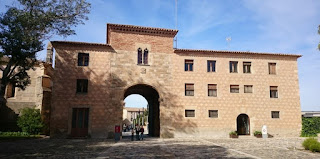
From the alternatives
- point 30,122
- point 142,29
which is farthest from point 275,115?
point 30,122

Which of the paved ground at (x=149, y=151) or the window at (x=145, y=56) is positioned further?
the window at (x=145, y=56)

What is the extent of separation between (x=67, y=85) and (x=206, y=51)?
13918mm

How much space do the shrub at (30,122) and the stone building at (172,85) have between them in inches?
157

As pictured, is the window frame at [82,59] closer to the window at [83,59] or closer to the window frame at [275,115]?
the window at [83,59]

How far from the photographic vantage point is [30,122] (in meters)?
23.1

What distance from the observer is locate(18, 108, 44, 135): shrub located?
23094 millimetres

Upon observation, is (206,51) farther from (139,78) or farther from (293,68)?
(293,68)

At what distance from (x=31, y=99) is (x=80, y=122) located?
8.95 metres

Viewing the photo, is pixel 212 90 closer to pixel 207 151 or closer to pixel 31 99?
pixel 207 151

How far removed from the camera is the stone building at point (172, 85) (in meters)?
21.5

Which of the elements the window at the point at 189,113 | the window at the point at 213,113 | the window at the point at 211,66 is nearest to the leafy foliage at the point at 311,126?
the window at the point at 213,113

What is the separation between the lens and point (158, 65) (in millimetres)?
23188

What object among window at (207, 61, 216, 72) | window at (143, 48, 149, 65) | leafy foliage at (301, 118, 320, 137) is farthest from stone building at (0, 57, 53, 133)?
leafy foliage at (301, 118, 320, 137)

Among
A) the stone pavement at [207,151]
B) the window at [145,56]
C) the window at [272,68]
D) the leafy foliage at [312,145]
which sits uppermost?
the window at [145,56]
